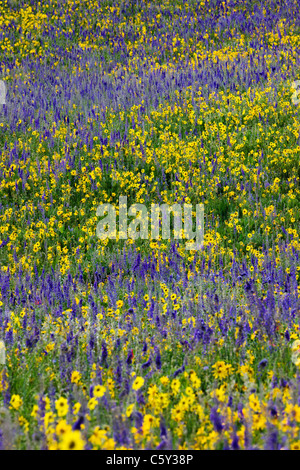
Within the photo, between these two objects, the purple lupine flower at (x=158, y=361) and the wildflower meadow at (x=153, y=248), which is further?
the purple lupine flower at (x=158, y=361)

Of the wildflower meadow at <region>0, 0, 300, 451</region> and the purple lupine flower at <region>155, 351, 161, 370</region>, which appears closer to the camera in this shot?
the wildflower meadow at <region>0, 0, 300, 451</region>

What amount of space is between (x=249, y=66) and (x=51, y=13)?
1055cm

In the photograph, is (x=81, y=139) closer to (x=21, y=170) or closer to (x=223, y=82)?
(x=21, y=170)

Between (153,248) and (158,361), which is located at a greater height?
(153,248)

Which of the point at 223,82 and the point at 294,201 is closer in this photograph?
the point at 294,201

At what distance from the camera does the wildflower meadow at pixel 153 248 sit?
2039 millimetres

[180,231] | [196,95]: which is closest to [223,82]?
[196,95]

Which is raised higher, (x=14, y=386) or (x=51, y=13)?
(x=51, y=13)

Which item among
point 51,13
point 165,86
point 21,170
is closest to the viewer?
point 21,170

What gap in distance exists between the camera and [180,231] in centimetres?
489

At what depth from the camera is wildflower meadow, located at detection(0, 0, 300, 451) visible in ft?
6.69

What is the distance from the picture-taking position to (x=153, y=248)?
4.74 m
